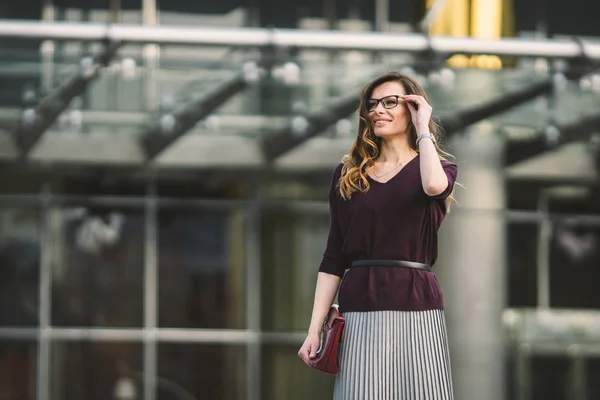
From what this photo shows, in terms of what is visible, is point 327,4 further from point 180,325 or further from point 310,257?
point 180,325

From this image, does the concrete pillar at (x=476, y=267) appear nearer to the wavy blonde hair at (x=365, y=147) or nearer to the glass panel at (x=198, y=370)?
the glass panel at (x=198, y=370)

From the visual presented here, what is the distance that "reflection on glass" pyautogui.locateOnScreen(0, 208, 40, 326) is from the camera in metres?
15.9

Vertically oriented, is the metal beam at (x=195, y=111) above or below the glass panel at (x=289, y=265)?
above

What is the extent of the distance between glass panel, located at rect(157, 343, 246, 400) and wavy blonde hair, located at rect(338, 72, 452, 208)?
1249cm

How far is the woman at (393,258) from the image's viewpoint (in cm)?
362

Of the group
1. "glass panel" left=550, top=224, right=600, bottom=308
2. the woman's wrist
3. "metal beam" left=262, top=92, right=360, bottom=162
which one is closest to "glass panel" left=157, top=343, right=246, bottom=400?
"metal beam" left=262, top=92, right=360, bottom=162

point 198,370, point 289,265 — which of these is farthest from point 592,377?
point 198,370

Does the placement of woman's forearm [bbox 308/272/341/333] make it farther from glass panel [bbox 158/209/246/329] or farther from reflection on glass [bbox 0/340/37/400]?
reflection on glass [bbox 0/340/37/400]

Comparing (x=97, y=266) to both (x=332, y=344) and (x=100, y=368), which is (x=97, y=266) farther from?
(x=332, y=344)

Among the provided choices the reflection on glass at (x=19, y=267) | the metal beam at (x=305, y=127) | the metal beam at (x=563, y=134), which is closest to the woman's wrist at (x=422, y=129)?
the metal beam at (x=305, y=127)

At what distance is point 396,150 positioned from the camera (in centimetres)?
375

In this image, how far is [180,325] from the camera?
16.1 meters

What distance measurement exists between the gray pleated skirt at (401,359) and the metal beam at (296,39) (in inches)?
366

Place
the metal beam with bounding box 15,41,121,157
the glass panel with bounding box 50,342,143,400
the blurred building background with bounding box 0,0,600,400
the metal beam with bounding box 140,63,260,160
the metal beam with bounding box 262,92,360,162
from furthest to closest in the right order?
the glass panel with bounding box 50,342,143,400, the blurred building background with bounding box 0,0,600,400, the metal beam with bounding box 262,92,360,162, the metal beam with bounding box 140,63,260,160, the metal beam with bounding box 15,41,121,157
